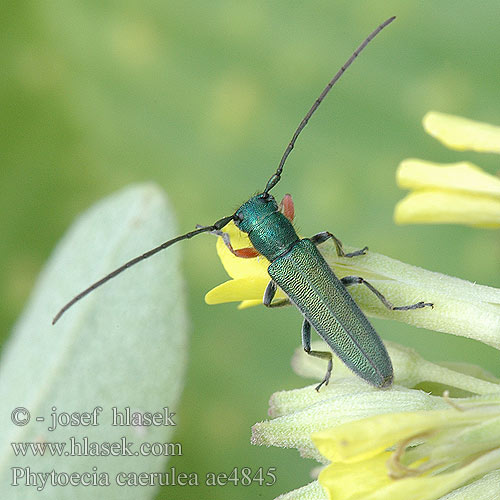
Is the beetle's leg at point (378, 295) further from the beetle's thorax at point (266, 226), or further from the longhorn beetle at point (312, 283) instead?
the beetle's thorax at point (266, 226)

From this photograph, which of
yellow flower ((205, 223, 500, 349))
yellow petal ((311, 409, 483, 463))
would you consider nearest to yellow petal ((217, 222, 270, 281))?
yellow flower ((205, 223, 500, 349))

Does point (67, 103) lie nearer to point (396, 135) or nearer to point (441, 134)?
point (396, 135)

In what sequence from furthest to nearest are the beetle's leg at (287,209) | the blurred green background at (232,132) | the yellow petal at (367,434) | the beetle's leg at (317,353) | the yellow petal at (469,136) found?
the blurred green background at (232,132) < the beetle's leg at (287,209) < the beetle's leg at (317,353) < the yellow petal at (469,136) < the yellow petal at (367,434)

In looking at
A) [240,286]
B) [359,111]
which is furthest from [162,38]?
[240,286]

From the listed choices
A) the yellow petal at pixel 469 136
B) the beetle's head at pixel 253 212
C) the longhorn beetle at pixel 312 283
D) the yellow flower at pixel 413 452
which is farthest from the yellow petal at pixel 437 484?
the beetle's head at pixel 253 212

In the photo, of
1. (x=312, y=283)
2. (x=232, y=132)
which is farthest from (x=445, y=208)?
(x=232, y=132)

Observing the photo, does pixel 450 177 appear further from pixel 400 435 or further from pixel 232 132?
pixel 232 132
